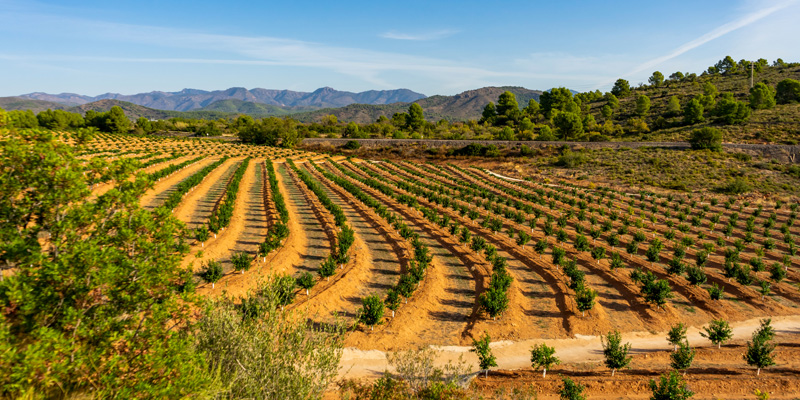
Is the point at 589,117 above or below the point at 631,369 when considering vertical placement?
above

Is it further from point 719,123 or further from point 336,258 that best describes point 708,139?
point 336,258

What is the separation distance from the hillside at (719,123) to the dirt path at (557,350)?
96.6m

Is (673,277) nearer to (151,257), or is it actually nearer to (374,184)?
(151,257)

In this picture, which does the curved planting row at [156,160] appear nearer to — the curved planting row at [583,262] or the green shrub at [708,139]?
the curved planting row at [583,262]

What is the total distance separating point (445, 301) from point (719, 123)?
396ft

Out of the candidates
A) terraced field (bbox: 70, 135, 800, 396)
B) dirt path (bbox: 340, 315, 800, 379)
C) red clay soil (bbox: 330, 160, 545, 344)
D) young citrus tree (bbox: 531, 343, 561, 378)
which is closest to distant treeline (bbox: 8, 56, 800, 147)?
terraced field (bbox: 70, 135, 800, 396)

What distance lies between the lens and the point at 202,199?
4600cm

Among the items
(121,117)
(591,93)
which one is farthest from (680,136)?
(121,117)

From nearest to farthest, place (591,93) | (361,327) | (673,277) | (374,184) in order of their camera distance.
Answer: (361,327) → (673,277) → (374,184) → (591,93)

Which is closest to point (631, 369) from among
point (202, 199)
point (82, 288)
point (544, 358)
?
point (544, 358)

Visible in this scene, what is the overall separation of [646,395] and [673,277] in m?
16.7

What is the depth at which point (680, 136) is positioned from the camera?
98625 mm

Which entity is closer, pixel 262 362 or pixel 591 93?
pixel 262 362

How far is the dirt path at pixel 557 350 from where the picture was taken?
16484mm
